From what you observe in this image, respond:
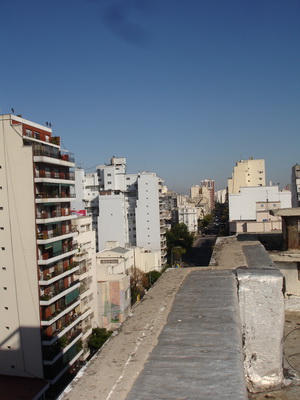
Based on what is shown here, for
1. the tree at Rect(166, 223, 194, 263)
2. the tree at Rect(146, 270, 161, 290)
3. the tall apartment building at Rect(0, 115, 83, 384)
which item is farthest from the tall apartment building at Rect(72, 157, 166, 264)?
the tall apartment building at Rect(0, 115, 83, 384)

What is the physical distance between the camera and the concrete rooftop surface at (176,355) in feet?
5.35

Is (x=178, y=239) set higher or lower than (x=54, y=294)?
lower

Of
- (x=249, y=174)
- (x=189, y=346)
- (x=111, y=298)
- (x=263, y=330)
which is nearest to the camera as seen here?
(x=189, y=346)

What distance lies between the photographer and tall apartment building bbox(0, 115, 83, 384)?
16578 mm

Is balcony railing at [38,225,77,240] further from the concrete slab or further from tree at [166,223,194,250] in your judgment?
tree at [166,223,194,250]

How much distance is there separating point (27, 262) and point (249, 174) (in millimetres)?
57812

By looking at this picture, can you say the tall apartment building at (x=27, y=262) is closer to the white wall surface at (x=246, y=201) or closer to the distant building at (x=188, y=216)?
the white wall surface at (x=246, y=201)

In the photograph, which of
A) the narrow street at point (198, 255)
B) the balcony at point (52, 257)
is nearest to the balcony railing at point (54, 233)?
the balcony at point (52, 257)

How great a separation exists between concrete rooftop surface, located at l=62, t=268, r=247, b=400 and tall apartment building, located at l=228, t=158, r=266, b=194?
2610 inches

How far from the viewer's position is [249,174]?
227ft

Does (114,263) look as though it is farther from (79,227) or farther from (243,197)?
(243,197)

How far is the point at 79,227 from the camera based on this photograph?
22.4 meters

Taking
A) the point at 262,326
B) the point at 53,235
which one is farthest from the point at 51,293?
the point at 262,326

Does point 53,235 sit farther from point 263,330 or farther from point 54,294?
point 263,330
